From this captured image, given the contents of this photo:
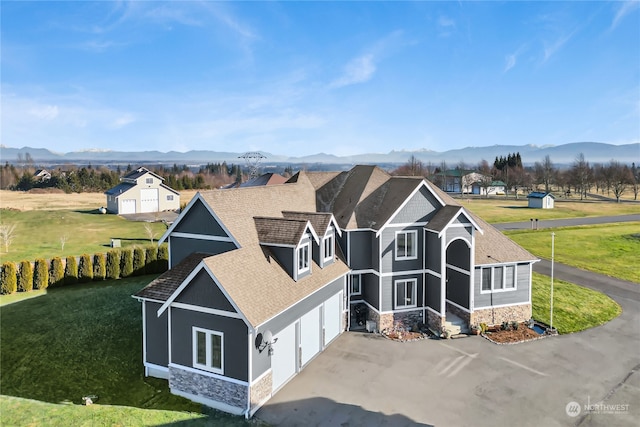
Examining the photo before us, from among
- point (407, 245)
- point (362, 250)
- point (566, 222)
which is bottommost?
point (566, 222)

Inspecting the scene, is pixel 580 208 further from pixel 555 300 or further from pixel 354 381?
pixel 354 381

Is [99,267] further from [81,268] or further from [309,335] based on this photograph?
[309,335]

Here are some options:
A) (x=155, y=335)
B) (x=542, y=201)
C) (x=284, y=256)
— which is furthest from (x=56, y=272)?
(x=542, y=201)

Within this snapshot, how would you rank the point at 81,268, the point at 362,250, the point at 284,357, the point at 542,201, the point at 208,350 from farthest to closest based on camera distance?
the point at 542,201 → the point at 81,268 → the point at 362,250 → the point at 284,357 → the point at 208,350

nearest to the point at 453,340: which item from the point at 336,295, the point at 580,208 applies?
the point at 336,295

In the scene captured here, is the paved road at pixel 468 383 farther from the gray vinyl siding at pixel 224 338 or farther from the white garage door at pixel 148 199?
the white garage door at pixel 148 199

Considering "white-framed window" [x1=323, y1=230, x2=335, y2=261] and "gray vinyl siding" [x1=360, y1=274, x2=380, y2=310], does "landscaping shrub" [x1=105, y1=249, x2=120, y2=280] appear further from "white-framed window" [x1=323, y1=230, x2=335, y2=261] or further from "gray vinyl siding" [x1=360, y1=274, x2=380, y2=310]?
"gray vinyl siding" [x1=360, y1=274, x2=380, y2=310]

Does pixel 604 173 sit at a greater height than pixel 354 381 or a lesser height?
greater
